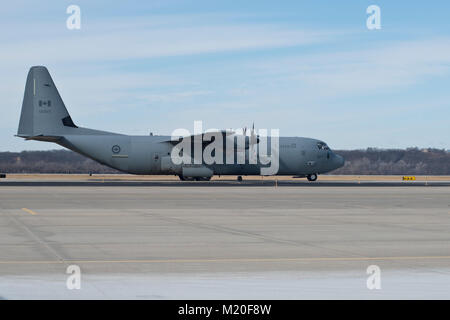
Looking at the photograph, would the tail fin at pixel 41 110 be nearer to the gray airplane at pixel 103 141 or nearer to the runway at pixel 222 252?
A: the gray airplane at pixel 103 141

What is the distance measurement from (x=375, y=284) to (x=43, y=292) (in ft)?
16.4

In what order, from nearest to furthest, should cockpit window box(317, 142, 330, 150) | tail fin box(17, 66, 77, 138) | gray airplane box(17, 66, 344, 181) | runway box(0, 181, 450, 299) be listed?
runway box(0, 181, 450, 299), tail fin box(17, 66, 77, 138), gray airplane box(17, 66, 344, 181), cockpit window box(317, 142, 330, 150)

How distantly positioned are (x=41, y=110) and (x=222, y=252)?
4342cm

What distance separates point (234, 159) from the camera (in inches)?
2266

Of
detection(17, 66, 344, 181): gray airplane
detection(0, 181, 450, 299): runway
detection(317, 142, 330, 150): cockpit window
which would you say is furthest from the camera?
detection(317, 142, 330, 150): cockpit window

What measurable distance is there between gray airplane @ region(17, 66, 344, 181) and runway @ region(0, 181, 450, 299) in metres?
28.5

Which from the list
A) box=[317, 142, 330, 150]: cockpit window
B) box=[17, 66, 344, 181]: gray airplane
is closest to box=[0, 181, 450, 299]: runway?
box=[17, 66, 344, 181]: gray airplane

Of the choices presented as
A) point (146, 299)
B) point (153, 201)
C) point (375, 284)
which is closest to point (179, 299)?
point (146, 299)

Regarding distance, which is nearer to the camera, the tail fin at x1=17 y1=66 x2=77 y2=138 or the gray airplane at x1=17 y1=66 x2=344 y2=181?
the tail fin at x1=17 y1=66 x2=77 y2=138

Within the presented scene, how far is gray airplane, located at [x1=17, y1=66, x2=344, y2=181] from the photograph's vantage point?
54.4m

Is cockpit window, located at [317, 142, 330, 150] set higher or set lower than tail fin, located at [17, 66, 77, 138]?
lower

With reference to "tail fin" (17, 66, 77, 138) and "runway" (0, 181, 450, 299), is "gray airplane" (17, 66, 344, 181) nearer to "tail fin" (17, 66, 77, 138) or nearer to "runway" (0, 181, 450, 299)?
"tail fin" (17, 66, 77, 138)

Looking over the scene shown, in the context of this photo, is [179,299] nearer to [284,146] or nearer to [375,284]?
[375,284]

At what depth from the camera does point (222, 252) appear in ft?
46.6
